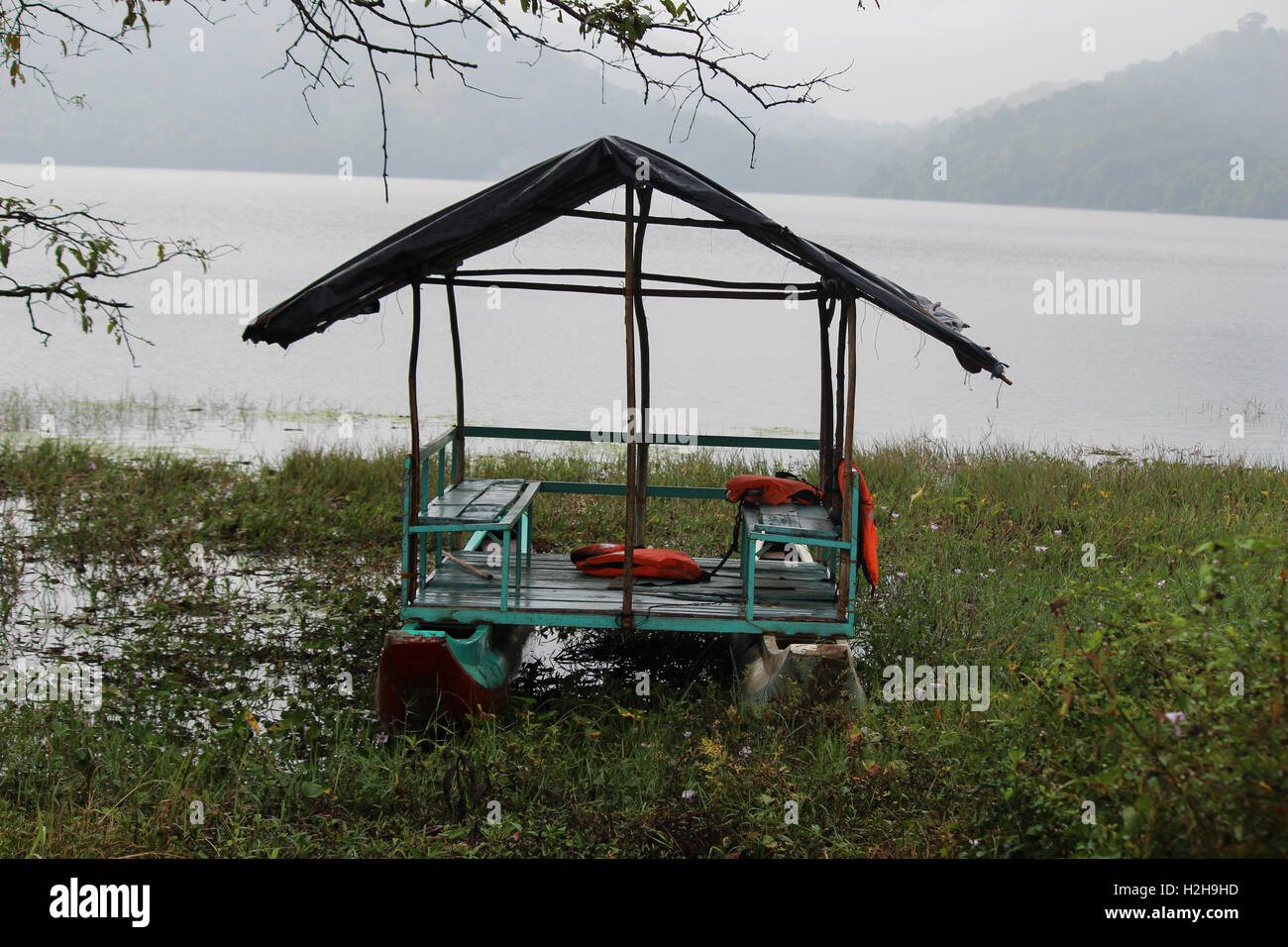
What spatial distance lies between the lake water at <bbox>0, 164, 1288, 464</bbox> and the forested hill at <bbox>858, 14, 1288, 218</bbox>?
7596 cm

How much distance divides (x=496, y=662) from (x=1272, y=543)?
420 cm

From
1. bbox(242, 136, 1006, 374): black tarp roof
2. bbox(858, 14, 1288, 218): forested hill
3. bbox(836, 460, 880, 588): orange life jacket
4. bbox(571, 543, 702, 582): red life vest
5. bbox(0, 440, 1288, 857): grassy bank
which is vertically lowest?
bbox(0, 440, 1288, 857): grassy bank

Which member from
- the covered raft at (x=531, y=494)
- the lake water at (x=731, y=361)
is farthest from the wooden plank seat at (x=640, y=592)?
the lake water at (x=731, y=361)

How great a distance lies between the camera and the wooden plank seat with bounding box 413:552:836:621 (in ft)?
20.6

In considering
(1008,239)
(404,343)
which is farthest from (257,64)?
(404,343)

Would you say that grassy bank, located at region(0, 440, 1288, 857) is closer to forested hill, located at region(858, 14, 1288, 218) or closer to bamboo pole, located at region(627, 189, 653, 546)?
bamboo pole, located at region(627, 189, 653, 546)

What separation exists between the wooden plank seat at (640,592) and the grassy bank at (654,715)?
49cm

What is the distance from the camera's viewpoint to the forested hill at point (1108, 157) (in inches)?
4520

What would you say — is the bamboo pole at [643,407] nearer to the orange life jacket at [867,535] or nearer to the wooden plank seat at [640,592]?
the wooden plank seat at [640,592]

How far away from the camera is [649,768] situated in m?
5.09

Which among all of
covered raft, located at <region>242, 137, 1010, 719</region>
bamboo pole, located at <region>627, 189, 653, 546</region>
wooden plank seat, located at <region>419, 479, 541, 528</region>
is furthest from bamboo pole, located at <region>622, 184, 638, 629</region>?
wooden plank seat, located at <region>419, 479, 541, 528</region>

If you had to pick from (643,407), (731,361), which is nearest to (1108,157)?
(731,361)

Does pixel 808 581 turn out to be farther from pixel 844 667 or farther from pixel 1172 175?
pixel 1172 175
